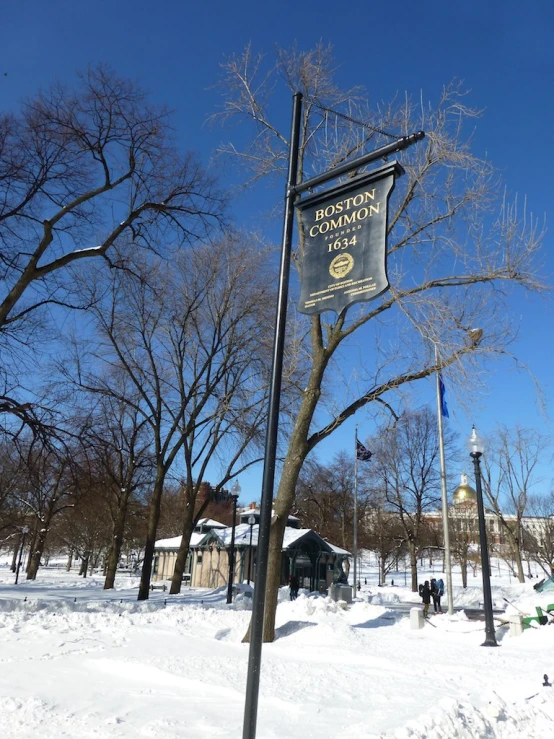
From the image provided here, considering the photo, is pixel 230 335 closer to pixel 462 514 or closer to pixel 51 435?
pixel 51 435

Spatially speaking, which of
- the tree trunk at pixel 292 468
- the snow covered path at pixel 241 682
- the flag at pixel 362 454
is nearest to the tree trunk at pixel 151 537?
the snow covered path at pixel 241 682

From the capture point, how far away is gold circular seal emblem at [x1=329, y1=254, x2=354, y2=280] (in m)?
5.10

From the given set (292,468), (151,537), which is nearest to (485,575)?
(292,468)

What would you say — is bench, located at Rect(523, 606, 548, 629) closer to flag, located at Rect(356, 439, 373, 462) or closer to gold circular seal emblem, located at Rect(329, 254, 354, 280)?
flag, located at Rect(356, 439, 373, 462)

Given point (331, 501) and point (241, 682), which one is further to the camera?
point (331, 501)

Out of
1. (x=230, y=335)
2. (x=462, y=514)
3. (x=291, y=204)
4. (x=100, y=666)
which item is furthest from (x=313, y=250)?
(x=462, y=514)

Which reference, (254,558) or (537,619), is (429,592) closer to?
(537,619)

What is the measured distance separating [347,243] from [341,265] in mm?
215

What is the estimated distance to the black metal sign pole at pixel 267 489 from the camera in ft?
13.7

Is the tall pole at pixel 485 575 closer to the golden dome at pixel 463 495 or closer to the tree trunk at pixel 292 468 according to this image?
the tree trunk at pixel 292 468

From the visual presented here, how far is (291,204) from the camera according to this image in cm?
579

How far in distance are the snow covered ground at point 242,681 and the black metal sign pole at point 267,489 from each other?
5.28ft

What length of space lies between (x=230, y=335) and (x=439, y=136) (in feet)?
42.6

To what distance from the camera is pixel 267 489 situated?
4652mm
